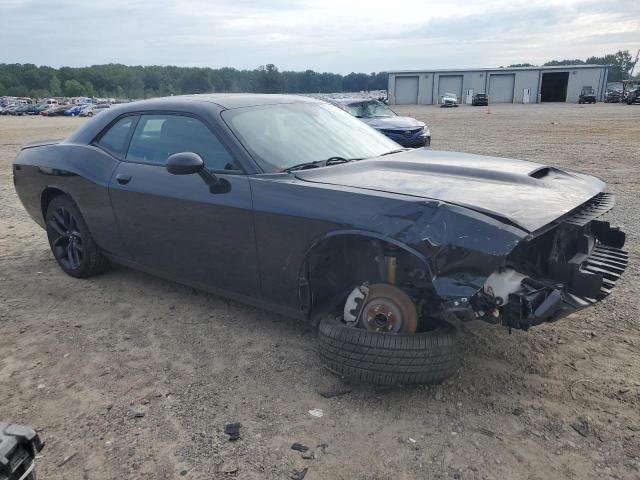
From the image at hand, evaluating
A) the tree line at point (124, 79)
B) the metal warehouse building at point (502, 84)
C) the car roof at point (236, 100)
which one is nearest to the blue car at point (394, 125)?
the car roof at point (236, 100)

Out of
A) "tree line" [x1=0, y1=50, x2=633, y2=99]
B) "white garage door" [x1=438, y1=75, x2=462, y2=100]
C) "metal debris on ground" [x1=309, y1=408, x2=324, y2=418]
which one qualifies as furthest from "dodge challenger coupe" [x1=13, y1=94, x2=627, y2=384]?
"tree line" [x1=0, y1=50, x2=633, y2=99]

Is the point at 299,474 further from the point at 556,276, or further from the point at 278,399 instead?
the point at 556,276

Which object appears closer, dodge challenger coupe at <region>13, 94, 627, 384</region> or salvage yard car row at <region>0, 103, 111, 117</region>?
dodge challenger coupe at <region>13, 94, 627, 384</region>

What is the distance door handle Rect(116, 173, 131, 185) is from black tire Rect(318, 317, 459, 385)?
7.03ft

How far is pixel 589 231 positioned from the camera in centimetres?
343

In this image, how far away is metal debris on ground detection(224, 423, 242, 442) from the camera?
256cm

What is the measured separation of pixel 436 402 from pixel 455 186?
121 cm

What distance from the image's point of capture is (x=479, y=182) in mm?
3145

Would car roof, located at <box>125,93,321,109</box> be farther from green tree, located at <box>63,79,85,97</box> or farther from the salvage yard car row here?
green tree, located at <box>63,79,85,97</box>

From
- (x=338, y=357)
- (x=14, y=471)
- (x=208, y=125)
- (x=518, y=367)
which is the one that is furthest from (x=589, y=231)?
(x=14, y=471)

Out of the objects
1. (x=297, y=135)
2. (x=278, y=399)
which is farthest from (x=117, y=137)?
(x=278, y=399)

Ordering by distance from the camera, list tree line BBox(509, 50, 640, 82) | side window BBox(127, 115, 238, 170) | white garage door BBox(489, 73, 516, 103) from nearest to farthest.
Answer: side window BBox(127, 115, 238, 170) → white garage door BBox(489, 73, 516, 103) → tree line BBox(509, 50, 640, 82)

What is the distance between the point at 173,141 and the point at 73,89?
12885 cm

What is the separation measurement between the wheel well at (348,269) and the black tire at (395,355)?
292 millimetres
